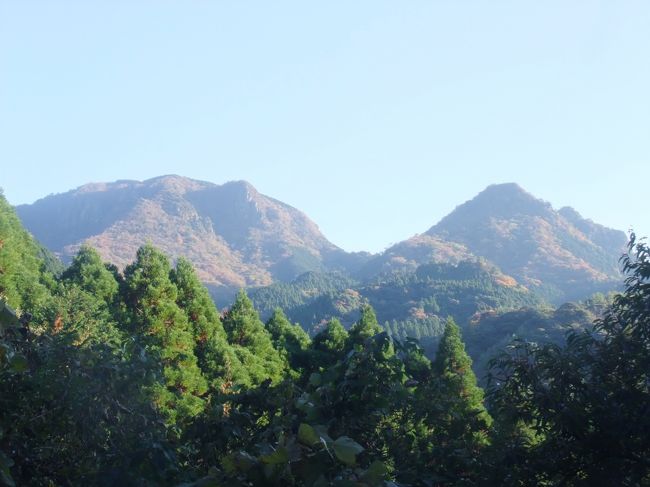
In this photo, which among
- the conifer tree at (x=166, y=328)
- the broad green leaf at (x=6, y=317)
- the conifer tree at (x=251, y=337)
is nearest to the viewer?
the broad green leaf at (x=6, y=317)

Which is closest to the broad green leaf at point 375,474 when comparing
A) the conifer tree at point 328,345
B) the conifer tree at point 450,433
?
the conifer tree at point 450,433

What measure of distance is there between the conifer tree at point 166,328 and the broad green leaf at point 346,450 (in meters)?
14.5

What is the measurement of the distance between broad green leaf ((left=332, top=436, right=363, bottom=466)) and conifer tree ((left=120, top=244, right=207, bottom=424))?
572 inches

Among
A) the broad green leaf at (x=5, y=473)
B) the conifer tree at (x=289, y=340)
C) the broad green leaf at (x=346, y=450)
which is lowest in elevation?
the conifer tree at (x=289, y=340)

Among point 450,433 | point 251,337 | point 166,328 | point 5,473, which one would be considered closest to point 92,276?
point 166,328

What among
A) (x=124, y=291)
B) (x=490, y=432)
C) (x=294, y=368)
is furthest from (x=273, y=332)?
(x=490, y=432)

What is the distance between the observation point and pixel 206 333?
21.1 metres

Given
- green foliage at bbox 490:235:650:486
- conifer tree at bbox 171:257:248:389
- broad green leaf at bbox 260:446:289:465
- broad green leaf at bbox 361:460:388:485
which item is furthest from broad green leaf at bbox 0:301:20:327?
conifer tree at bbox 171:257:248:389

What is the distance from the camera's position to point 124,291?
2077 cm

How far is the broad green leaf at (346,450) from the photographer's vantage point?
7.43 ft

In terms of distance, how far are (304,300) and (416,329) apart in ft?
173

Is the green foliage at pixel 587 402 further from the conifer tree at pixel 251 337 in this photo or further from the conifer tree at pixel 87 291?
the conifer tree at pixel 251 337

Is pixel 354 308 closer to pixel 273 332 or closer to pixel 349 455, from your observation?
pixel 273 332

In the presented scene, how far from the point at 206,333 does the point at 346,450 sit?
765 inches
